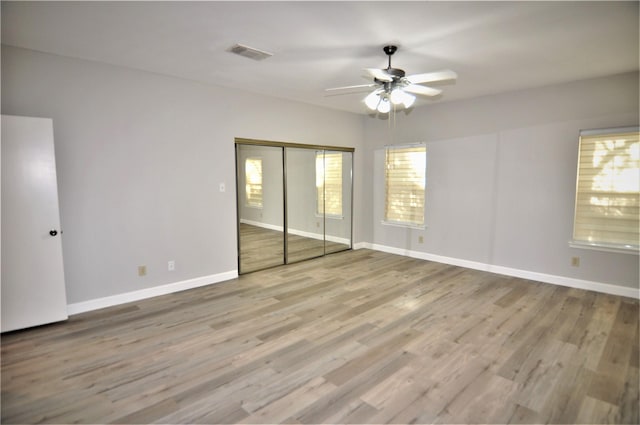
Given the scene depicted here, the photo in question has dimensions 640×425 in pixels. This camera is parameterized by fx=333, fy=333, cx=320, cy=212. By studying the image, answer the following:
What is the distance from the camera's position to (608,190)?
155 inches

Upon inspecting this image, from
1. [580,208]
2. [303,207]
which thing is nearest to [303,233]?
[303,207]

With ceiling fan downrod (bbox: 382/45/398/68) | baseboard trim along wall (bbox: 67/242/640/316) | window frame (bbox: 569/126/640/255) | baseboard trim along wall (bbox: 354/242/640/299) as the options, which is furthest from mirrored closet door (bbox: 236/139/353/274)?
window frame (bbox: 569/126/640/255)

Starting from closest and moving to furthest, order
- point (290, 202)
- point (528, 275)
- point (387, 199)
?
point (528, 275)
point (290, 202)
point (387, 199)

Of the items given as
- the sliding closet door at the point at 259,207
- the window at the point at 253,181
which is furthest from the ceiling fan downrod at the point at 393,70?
the window at the point at 253,181

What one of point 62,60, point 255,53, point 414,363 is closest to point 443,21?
point 255,53

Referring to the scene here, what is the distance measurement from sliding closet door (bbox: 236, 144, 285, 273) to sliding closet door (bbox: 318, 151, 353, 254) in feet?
3.35

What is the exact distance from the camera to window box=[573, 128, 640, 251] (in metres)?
3.79

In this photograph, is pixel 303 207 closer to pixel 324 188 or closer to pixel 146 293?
pixel 324 188

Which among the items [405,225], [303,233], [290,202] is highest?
[290,202]

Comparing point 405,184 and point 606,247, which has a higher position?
point 405,184

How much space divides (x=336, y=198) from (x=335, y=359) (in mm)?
3853

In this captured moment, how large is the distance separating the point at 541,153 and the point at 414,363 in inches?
135

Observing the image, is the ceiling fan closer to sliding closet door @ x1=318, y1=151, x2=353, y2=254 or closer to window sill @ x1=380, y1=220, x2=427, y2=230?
sliding closet door @ x1=318, y1=151, x2=353, y2=254

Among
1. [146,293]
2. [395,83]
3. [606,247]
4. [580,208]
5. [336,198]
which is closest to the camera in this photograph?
[395,83]
